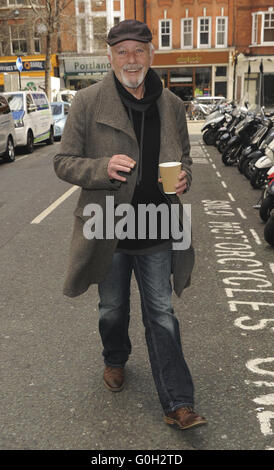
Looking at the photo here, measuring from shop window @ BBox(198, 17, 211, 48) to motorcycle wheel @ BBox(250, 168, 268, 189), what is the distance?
33.8 m

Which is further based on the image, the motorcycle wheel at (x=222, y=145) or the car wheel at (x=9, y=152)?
the motorcycle wheel at (x=222, y=145)

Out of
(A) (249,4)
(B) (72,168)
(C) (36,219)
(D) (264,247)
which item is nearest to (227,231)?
(D) (264,247)

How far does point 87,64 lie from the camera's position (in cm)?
→ 4366

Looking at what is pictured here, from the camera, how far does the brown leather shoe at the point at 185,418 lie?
2.73m

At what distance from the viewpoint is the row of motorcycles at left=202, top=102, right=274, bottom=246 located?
7.21 meters

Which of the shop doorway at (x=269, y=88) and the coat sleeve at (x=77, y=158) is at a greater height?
the coat sleeve at (x=77, y=158)

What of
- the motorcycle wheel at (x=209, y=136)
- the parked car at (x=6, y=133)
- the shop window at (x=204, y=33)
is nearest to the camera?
the parked car at (x=6, y=133)

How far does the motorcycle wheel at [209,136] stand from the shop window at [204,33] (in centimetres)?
2494

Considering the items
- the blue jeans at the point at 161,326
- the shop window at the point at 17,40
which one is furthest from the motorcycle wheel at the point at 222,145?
the shop window at the point at 17,40

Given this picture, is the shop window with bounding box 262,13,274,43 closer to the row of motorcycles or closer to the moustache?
the row of motorcycles

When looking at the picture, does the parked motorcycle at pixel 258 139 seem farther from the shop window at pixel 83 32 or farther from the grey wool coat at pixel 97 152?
the shop window at pixel 83 32

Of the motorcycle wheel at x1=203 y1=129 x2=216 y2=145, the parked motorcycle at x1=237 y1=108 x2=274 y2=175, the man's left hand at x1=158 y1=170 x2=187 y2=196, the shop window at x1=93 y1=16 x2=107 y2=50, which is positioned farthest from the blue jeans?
the shop window at x1=93 y1=16 x2=107 y2=50

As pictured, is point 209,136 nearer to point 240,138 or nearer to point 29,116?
point 240,138

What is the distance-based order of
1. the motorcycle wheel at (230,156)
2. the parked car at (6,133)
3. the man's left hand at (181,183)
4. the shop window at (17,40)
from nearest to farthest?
1. the man's left hand at (181,183)
2. the motorcycle wheel at (230,156)
3. the parked car at (6,133)
4. the shop window at (17,40)
